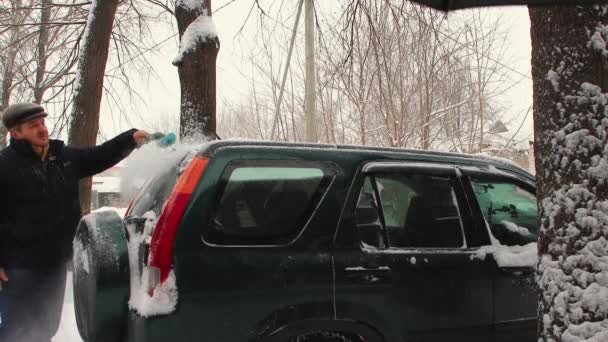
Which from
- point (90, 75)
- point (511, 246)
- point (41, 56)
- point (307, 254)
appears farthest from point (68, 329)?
point (41, 56)

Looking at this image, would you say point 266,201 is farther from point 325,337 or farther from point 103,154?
point 103,154

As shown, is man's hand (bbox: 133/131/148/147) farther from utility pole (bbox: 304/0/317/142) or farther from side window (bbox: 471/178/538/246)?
utility pole (bbox: 304/0/317/142)

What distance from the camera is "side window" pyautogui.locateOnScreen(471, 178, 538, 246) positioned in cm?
300

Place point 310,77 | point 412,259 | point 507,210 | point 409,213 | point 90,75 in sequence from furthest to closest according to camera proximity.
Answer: point 310,77 < point 90,75 < point 507,210 < point 409,213 < point 412,259

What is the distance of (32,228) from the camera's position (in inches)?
117

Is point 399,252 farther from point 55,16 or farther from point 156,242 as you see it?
point 55,16

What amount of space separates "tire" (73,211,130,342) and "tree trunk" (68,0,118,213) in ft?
18.7

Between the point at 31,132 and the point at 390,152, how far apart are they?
2.01 m

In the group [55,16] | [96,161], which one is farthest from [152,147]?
[55,16]

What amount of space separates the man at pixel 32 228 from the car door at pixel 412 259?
5.57 ft

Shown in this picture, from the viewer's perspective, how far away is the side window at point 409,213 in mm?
2643

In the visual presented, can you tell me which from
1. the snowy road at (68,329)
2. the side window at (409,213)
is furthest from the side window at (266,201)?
the snowy road at (68,329)

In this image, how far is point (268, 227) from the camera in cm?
243

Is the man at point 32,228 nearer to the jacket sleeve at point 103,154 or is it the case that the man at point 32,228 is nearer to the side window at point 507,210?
the jacket sleeve at point 103,154
